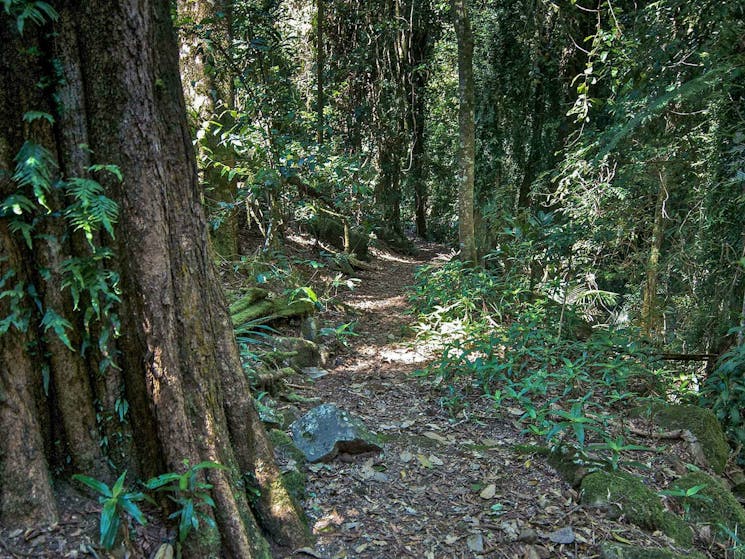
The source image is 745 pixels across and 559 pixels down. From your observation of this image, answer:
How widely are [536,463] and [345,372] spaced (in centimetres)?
226

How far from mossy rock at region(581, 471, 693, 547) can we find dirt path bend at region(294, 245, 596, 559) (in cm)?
13

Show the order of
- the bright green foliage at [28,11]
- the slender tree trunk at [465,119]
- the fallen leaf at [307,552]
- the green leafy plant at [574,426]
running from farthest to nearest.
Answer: the slender tree trunk at [465,119] → the green leafy plant at [574,426] → the fallen leaf at [307,552] → the bright green foliage at [28,11]

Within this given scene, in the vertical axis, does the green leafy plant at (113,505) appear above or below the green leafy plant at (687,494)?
above

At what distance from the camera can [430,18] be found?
1234 cm

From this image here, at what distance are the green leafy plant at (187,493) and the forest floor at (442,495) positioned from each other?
59 centimetres

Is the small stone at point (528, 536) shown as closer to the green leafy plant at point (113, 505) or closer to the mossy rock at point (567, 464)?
the mossy rock at point (567, 464)

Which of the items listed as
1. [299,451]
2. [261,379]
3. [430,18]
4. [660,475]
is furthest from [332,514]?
[430,18]

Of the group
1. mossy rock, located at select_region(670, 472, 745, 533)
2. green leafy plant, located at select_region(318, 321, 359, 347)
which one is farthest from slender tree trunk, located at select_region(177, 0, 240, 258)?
mossy rock, located at select_region(670, 472, 745, 533)

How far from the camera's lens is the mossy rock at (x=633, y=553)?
2338 mm

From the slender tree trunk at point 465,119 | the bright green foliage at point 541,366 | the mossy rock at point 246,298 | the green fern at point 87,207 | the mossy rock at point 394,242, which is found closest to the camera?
the green fern at point 87,207

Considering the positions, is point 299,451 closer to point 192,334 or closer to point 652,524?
point 192,334

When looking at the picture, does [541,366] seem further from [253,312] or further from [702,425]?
[253,312]

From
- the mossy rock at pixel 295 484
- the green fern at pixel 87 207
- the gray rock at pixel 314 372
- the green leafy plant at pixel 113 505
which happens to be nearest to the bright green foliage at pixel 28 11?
the green fern at pixel 87 207

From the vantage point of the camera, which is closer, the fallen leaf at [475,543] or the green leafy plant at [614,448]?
the fallen leaf at [475,543]
